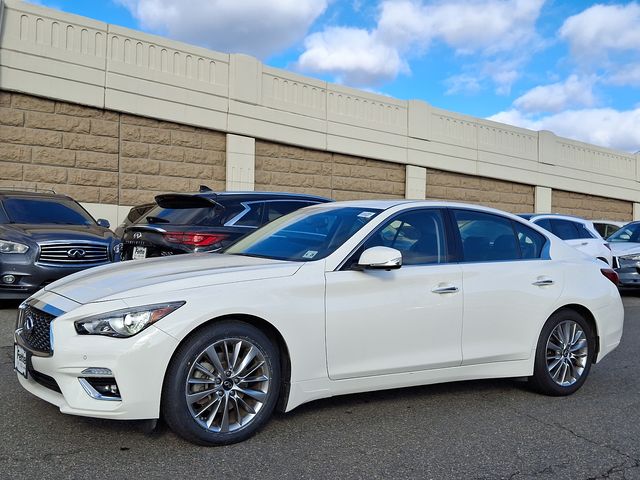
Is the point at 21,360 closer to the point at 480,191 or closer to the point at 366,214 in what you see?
the point at 366,214

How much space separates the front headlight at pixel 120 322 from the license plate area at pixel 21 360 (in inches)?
21.3

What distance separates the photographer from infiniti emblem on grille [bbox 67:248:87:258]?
8469mm

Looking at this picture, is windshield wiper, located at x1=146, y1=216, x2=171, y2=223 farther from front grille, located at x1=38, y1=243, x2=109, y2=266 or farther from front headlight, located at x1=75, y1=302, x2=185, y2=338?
front headlight, located at x1=75, y1=302, x2=185, y2=338

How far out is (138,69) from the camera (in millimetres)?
14031

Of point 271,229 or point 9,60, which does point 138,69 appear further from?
point 271,229

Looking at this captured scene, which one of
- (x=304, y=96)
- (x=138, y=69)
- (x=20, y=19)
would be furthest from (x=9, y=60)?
(x=304, y=96)

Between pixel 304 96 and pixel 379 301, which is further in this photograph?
pixel 304 96

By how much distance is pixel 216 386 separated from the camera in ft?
12.5

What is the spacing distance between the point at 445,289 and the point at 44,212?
276 inches

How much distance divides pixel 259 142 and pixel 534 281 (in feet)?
37.8

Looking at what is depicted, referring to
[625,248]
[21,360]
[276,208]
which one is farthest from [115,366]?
[625,248]

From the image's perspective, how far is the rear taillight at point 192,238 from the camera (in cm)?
754

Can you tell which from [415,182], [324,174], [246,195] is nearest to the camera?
[246,195]

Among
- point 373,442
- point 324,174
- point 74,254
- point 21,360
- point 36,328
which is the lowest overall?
point 373,442
